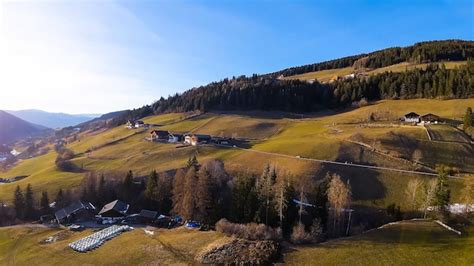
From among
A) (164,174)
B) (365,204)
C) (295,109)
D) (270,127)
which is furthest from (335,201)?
(295,109)

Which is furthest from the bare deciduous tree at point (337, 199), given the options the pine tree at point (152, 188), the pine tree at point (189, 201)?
the pine tree at point (152, 188)

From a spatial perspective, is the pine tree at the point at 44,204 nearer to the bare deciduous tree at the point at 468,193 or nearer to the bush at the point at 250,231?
the bush at the point at 250,231

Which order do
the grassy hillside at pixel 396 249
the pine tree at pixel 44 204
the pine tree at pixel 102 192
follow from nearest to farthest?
the grassy hillside at pixel 396 249 < the pine tree at pixel 44 204 < the pine tree at pixel 102 192

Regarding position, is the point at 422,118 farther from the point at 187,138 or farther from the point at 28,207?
the point at 28,207

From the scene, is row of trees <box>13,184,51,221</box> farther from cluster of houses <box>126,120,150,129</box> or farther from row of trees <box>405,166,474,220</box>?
cluster of houses <box>126,120,150,129</box>

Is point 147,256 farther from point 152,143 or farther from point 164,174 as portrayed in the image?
point 152,143

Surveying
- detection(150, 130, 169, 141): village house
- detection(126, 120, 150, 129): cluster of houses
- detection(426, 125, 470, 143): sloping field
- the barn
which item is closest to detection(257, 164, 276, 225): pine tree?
detection(426, 125, 470, 143): sloping field
